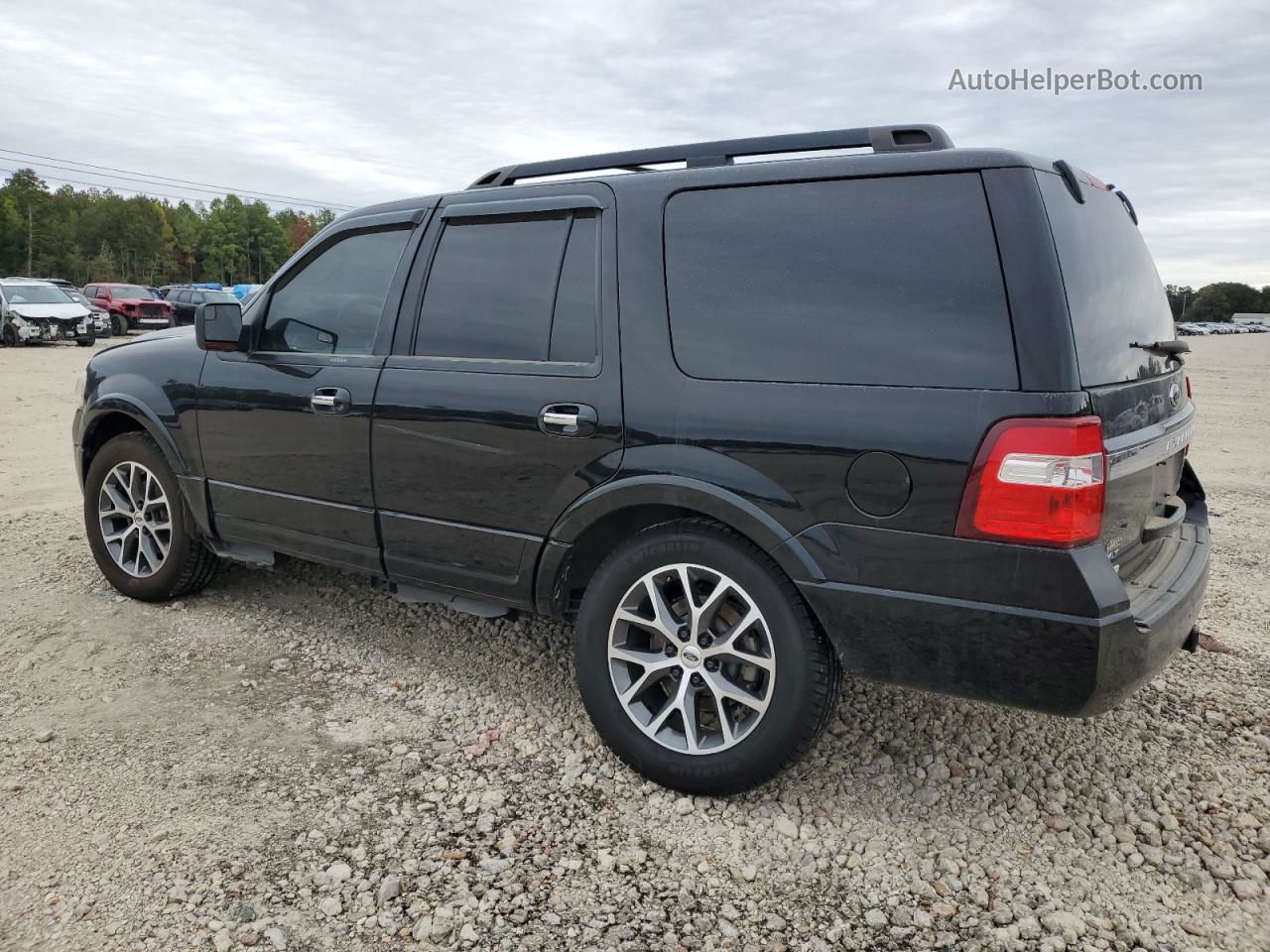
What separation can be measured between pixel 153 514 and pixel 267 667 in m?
1.17

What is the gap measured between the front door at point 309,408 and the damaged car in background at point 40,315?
22.5 meters

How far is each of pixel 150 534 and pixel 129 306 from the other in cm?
2861

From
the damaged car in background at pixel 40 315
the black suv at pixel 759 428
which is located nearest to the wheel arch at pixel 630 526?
the black suv at pixel 759 428

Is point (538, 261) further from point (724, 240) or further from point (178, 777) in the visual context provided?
point (178, 777)

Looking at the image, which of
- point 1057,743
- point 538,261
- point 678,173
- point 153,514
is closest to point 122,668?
point 153,514

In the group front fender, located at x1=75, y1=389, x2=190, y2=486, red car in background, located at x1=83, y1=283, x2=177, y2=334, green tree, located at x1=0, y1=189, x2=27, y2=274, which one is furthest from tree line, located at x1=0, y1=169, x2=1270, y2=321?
front fender, located at x1=75, y1=389, x2=190, y2=486

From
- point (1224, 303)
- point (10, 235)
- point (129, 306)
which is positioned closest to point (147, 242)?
point (10, 235)

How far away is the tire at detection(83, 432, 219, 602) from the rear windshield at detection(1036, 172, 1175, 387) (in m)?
3.85

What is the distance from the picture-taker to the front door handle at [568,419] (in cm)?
302

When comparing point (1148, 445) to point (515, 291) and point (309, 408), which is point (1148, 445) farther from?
point (309, 408)

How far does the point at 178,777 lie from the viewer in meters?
3.02

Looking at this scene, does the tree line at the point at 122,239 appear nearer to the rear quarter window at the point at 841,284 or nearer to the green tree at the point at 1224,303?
the rear quarter window at the point at 841,284

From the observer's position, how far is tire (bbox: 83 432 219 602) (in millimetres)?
4387

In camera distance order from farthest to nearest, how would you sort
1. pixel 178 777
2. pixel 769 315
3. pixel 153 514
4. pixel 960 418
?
pixel 153 514, pixel 178 777, pixel 769 315, pixel 960 418
